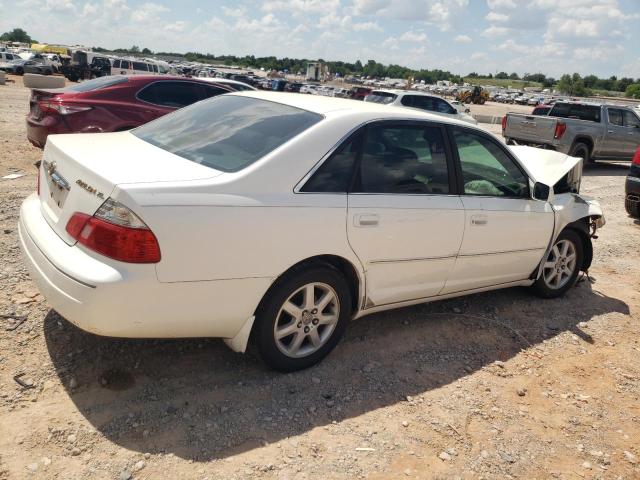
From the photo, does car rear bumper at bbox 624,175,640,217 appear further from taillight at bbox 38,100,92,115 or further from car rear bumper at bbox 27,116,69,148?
car rear bumper at bbox 27,116,69,148

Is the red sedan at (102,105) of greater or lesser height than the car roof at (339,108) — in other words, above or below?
below

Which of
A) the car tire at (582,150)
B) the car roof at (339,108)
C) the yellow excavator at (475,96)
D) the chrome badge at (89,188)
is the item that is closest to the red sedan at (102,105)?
the car roof at (339,108)

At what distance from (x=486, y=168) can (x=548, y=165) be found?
1.36m

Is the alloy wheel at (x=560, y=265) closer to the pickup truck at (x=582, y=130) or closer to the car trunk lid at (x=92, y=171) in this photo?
the car trunk lid at (x=92, y=171)

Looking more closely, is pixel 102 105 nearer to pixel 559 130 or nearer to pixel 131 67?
pixel 559 130

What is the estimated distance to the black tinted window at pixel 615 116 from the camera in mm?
14758

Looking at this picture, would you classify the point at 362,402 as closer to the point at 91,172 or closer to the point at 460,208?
the point at 460,208

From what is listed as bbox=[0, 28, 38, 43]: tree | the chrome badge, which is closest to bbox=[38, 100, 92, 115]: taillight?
the chrome badge

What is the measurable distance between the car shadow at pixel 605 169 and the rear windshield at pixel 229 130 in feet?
41.0

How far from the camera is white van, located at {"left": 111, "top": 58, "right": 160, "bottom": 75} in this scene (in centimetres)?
3326

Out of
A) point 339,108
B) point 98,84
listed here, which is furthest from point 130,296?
point 98,84

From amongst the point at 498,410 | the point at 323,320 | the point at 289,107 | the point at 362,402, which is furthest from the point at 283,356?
the point at 289,107

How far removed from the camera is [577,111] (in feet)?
49.1

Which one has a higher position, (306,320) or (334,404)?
(306,320)
